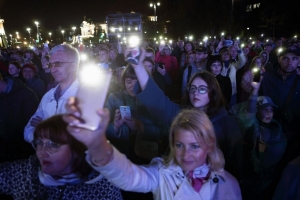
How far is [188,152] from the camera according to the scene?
202 cm

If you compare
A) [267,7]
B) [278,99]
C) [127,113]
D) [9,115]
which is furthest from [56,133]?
[267,7]

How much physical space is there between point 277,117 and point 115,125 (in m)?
2.48

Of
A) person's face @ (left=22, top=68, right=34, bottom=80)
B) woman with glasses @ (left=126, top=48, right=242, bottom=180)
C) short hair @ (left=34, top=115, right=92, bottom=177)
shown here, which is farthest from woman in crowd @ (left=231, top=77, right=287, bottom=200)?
person's face @ (left=22, top=68, right=34, bottom=80)

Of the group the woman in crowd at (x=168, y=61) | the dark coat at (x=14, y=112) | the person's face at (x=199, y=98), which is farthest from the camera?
the woman in crowd at (x=168, y=61)

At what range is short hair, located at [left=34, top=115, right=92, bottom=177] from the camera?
1863 millimetres

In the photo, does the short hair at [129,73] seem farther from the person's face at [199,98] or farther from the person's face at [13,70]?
the person's face at [13,70]

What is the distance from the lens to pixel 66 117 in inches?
45.8

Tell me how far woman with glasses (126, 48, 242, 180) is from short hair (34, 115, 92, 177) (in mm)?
888

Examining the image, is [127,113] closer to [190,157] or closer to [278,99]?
[190,157]

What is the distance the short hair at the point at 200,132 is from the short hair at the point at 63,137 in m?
0.67

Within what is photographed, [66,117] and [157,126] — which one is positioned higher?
[66,117]

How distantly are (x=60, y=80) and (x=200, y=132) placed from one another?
1.97 meters

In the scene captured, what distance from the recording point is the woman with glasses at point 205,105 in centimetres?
258

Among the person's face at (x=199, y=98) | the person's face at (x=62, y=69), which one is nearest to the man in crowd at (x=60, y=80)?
the person's face at (x=62, y=69)
